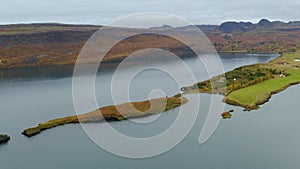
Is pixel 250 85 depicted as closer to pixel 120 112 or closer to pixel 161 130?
pixel 120 112

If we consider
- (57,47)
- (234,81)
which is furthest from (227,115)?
(57,47)

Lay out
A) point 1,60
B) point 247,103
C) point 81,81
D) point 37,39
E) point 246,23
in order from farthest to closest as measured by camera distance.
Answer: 1. point 246,23
2. point 37,39
3. point 1,60
4. point 81,81
5. point 247,103

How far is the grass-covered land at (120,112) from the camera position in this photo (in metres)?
21.3

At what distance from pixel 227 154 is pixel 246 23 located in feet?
477

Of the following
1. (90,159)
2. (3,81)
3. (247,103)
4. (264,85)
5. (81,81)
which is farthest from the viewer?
(3,81)

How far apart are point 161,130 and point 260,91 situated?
37.9 feet

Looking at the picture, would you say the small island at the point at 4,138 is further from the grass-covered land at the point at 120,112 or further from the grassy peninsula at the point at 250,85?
the grassy peninsula at the point at 250,85

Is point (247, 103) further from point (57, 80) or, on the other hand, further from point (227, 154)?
point (57, 80)

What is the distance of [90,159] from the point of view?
16.1 metres

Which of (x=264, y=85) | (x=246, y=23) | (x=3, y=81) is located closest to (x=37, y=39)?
(x=3, y=81)

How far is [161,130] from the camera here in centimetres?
1981

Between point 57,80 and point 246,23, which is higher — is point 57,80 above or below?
below

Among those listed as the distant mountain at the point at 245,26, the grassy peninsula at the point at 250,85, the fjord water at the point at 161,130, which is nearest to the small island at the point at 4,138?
the fjord water at the point at 161,130

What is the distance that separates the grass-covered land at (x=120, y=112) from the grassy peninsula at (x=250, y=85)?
3953mm
